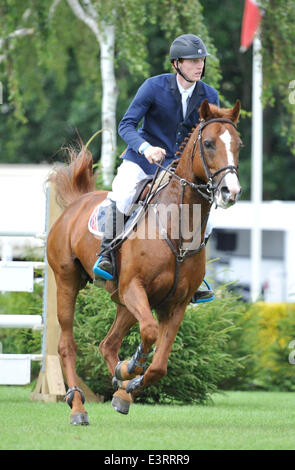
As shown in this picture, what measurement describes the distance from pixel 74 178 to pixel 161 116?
5.63ft

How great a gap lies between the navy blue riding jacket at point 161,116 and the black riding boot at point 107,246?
1.50 ft

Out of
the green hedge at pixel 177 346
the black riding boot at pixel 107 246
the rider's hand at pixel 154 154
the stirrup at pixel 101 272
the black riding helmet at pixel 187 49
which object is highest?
the black riding helmet at pixel 187 49

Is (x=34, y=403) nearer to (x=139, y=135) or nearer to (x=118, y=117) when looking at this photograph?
(x=139, y=135)

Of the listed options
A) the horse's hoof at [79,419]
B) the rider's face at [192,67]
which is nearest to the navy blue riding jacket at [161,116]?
the rider's face at [192,67]

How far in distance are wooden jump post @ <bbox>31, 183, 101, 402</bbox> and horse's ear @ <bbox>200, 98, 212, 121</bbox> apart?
9.98 feet

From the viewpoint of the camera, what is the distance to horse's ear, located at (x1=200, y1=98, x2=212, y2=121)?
645 centimetres

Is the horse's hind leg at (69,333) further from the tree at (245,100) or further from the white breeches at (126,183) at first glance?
the tree at (245,100)

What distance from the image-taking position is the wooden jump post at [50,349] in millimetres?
8883

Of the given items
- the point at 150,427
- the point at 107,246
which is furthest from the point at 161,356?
the point at 107,246

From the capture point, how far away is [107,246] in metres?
7.14

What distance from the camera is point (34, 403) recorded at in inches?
344

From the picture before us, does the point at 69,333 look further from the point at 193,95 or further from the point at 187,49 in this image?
the point at 187,49

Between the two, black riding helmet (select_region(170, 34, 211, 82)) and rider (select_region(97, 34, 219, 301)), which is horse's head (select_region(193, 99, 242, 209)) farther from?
black riding helmet (select_region(170, 34, 211, 82))

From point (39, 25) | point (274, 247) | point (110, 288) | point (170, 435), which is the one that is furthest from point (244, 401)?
point (274, 247)
